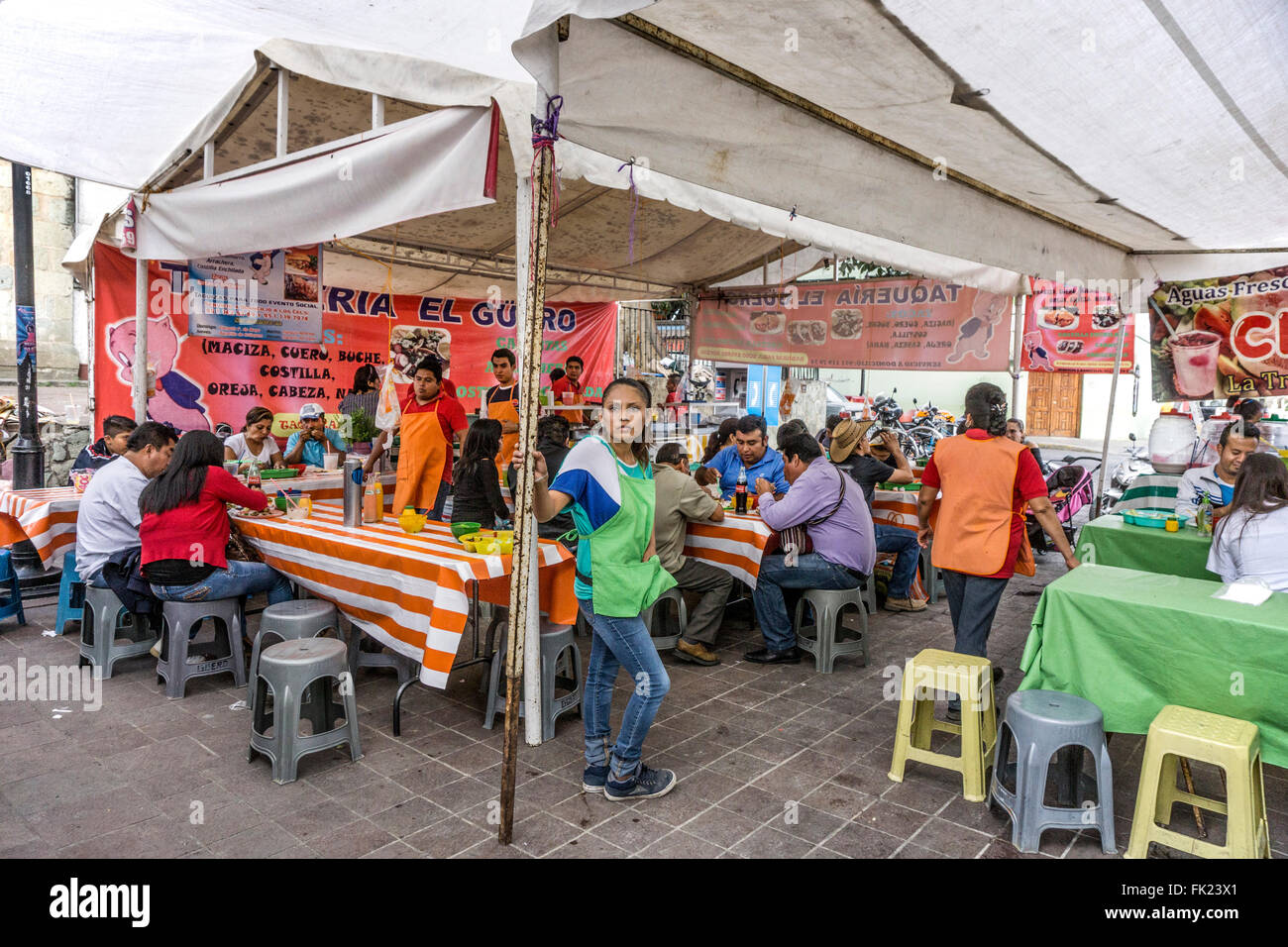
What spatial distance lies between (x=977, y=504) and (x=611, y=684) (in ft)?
6.35

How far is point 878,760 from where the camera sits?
3.49 metres

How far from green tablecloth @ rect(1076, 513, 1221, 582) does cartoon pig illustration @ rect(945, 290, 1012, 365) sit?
9.96 ft

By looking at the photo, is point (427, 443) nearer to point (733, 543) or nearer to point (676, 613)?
point (676, 613)

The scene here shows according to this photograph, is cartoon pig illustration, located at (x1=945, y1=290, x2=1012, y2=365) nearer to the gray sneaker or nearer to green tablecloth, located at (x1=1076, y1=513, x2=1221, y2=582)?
green tablecloth, located at (x1=1076, y1=513, x2=1221, y2=582)

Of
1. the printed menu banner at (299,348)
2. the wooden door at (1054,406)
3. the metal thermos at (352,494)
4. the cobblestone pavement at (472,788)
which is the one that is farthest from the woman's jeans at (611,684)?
the wooden door at (1054,406)

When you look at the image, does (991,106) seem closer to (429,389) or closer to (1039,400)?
(429,389)

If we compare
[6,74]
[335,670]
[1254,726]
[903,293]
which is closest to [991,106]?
[1254,726]

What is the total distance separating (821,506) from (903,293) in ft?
13.1

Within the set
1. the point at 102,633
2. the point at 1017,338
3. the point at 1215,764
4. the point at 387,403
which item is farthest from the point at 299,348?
the point at 1215,764

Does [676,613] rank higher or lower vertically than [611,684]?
lower

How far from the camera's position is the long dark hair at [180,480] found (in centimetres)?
400

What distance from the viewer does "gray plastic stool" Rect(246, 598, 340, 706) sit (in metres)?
3.83

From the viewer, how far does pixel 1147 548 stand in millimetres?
4402
